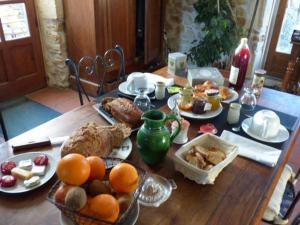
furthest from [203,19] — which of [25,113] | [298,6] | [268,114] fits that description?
[25,113]

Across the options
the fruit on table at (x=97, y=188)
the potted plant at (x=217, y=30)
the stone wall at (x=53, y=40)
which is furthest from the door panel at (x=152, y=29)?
the fruit on table at (x=97, y=188)

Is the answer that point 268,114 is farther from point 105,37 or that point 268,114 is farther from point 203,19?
point 105,37

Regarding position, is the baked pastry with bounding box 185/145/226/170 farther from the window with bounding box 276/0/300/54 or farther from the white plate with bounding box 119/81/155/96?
the window with bounding box 276/0/300/54

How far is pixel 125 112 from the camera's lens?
118 cm

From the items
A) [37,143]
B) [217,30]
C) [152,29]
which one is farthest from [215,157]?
[152,29]

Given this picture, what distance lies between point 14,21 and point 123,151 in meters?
2.51

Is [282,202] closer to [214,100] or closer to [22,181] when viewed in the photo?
[214,100]

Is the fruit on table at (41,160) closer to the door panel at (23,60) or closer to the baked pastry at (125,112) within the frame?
the baked pastry at (125,112)

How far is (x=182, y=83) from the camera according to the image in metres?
1.65

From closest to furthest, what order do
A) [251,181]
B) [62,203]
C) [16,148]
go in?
[62,203]
[251,181]
[16,148]

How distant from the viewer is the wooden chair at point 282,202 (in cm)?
115

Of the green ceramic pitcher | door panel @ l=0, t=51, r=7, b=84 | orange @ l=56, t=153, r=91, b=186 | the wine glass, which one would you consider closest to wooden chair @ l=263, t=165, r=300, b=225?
the green ceramic pitcher

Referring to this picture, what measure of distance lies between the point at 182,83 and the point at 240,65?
350 mm

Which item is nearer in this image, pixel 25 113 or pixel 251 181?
pixel 251 181
